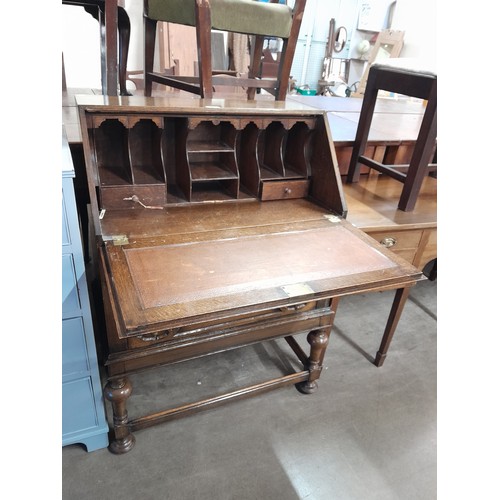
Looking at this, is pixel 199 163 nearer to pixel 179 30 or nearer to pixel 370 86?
pixel 370 86

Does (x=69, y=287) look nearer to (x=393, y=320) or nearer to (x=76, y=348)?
(x=76, y=348)

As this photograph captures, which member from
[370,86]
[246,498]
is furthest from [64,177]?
[370,86]

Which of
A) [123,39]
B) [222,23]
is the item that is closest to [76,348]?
[222,23]

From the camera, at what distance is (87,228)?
1.60 meters

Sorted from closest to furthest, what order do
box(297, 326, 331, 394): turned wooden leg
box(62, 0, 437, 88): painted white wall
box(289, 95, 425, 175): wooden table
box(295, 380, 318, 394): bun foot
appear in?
box(297, 326, 331, 394): turned wooden leg, box(295, 380, 318, 394): bun foot, box(289, 95, 425, 175): wooden table, box(62, 0, 437, 88): painted white wall

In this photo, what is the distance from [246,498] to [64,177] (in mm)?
1123

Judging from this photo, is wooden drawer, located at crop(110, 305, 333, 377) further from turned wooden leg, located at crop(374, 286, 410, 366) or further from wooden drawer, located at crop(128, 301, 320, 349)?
turned wooden leg, located at crop(374, 286, 410, 366)

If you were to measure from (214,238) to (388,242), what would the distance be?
0.92 meters

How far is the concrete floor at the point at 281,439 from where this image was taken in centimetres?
131

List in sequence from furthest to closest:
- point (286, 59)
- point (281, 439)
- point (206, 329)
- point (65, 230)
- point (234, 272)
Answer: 1. point (286, 59)
2. point (281, 439)
3. point (206, 329)
4. point (234, 272)
5. point (65, 230)

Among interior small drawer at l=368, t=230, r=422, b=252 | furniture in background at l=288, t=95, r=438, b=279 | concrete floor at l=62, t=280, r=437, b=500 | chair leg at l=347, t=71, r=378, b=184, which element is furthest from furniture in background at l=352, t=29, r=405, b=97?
concrete floor at l=62, t=280, r=437, b=500

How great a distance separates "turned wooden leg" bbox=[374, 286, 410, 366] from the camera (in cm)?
161

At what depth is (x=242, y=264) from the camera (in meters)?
1.14

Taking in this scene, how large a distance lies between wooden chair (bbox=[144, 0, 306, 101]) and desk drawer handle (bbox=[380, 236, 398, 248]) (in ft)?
2.98
